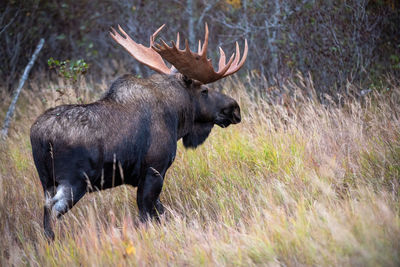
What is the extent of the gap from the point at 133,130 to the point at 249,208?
1.34 meters

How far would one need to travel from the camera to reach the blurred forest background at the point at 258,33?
273 inches

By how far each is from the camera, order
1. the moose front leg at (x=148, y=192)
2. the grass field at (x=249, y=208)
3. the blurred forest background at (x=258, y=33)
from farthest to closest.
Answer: the blurred forest background at (x=258, y=33), the moose front leg at (x=148, y=192), the grass field at (x=249, y=208)

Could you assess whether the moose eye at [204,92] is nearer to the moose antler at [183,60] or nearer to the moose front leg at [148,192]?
the moose antler at [183,60]

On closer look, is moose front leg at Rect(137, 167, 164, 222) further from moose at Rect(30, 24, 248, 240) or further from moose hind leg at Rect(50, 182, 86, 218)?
moose hind leg at Rect(50, 182, 86, 218)

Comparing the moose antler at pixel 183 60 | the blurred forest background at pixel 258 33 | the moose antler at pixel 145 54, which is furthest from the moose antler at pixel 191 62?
the blurred forest background at pixel 258 33

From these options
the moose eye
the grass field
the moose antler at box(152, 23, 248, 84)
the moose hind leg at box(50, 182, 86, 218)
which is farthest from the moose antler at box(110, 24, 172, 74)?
the moose hind leg at box(50, 182, 86, 218)

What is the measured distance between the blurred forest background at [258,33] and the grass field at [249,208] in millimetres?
1224

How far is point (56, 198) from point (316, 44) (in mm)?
5239

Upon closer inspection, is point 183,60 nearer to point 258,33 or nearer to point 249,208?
point 249,208

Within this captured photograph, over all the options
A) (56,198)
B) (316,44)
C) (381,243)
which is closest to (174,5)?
(316,44)

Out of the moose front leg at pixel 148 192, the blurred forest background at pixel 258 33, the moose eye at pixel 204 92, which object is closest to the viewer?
the moose front leg at pixel 148 192

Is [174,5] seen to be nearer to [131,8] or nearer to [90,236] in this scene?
[131,8]

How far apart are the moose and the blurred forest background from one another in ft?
7.89

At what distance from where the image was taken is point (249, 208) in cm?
401
